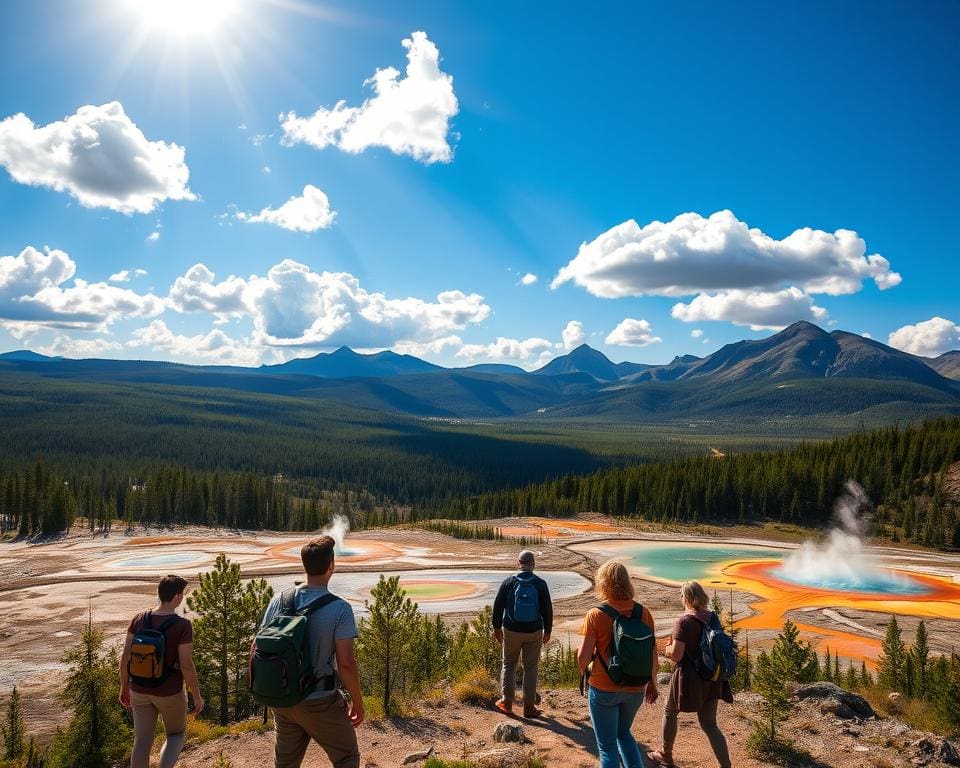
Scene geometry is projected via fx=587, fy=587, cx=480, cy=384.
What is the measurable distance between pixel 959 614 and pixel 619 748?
44.9m

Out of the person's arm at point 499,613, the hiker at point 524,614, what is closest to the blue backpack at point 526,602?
the hiker at point 524,614

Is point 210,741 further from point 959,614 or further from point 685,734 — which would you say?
point 959,614

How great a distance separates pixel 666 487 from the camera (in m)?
86.9

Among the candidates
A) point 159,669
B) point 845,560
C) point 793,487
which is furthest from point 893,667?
point 793,487

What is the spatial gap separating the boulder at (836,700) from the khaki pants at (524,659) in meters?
5.88

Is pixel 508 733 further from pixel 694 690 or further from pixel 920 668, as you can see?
pixel 920 668

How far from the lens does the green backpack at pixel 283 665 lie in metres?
5.38

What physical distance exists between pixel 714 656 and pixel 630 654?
177 centimetres

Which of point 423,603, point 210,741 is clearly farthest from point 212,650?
point 423,603

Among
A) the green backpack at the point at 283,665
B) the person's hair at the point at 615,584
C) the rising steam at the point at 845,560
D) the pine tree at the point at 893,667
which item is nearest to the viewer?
the green backpack at the point at 283,665

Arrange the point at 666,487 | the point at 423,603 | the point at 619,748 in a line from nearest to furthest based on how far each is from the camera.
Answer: the point at 619,748, the point at 423,603, the point at 666,487

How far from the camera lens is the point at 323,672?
561 cm

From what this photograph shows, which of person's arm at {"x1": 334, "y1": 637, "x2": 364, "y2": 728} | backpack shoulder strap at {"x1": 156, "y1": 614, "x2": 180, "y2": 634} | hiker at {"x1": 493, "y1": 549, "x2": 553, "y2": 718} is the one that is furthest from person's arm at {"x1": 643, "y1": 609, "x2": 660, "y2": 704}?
backpack shoulder strap at {"x1": 156, "y1": 614, "x2": 180, "y2": 634}

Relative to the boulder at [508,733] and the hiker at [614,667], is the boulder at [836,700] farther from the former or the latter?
the hiker at [614,667]
